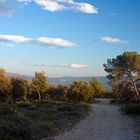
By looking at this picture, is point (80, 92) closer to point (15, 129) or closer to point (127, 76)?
point (127, 76)

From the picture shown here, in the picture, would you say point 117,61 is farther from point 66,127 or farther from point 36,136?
point 36,136

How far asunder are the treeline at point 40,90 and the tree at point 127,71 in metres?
4.87

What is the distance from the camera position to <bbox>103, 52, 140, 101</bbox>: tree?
6100cm

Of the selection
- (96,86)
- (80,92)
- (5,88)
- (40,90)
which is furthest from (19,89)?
(96,86)

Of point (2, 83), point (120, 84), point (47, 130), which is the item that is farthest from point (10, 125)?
point (2, 83)

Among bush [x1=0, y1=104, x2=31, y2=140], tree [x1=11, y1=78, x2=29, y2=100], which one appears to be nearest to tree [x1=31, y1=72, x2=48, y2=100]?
tree [x1=11, y1=78, x2=29, y2=100]

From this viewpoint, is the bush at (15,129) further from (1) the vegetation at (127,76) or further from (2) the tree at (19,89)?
(2) the tree at (19,89)

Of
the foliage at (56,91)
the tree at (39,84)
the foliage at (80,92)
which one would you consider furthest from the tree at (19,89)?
the foliage at (80,92)

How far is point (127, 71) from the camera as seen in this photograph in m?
62.1

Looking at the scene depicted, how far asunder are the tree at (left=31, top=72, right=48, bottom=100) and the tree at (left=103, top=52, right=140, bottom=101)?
51.3 feet

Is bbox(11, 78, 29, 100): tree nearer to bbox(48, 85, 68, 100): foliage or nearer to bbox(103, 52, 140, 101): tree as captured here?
bbox(48, 85, 68, 100): foliage

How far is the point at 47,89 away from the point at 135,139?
190ft

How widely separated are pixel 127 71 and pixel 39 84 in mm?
19469

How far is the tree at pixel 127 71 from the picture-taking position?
6100 cm
